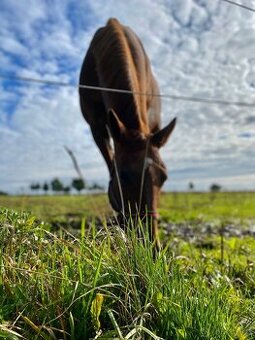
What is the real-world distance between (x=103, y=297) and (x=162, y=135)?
3.82 m

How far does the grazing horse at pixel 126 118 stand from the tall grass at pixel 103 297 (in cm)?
94

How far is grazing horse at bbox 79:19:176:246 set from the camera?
5.24 metres

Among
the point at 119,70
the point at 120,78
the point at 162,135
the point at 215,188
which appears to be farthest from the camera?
the point at 215,188

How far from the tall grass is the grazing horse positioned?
37.1 inches

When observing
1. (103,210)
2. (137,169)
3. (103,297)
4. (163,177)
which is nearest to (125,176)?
(137,169)

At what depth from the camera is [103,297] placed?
2215 millimetres

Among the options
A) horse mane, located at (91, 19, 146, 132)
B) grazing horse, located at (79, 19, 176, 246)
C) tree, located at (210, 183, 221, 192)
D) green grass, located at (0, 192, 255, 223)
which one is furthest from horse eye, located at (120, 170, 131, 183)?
tree, located at (210, 183, 221, 192)

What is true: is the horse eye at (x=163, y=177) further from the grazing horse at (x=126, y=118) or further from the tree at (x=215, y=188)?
the tree at (x=215, y=188)

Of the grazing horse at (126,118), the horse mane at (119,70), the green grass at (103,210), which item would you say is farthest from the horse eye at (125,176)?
the horse mane at (119,70)

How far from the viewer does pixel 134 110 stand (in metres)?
6.41

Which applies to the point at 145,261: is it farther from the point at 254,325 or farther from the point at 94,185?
the point at 94,185

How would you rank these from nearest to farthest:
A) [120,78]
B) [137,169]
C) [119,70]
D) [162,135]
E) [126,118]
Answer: [137,169] → [162,135] → [126,118] → [120,78] → [119,70]

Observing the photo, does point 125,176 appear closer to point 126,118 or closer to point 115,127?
point 115,127

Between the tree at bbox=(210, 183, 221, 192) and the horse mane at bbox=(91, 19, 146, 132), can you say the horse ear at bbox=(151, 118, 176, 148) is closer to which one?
the horse mane at bbox=(91, 19, 146, 132)
